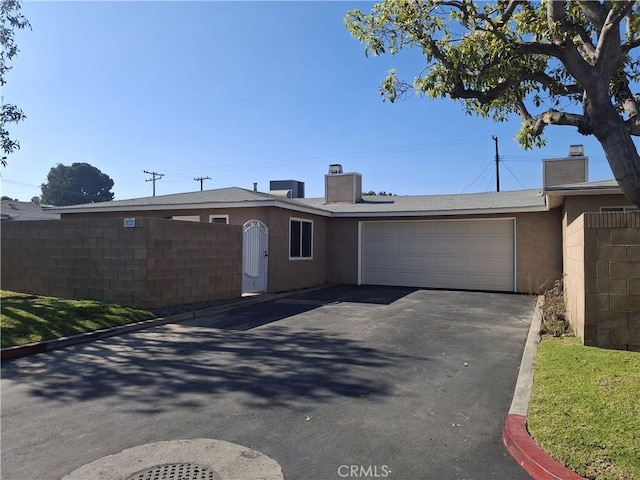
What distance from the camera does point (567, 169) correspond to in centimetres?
1766

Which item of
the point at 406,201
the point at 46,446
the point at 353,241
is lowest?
the point at 46,446

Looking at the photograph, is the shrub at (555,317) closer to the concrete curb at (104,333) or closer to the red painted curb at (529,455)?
the red painted curb at (529,455)

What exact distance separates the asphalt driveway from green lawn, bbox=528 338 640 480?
0.39m

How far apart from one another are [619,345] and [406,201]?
1400 centimetres

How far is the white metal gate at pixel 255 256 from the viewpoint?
14.1m

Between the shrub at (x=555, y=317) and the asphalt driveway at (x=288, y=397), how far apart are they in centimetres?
46

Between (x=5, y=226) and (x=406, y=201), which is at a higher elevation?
(x=406, y=201)

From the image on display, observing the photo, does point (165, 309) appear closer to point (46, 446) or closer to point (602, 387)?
point (46, 446)

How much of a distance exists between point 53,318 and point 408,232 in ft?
41.8

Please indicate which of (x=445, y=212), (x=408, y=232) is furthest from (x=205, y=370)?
(x=408, y=232)

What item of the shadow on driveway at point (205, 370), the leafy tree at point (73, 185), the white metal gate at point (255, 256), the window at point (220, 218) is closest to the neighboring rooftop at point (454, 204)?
the white metal gate at point (255, 256)

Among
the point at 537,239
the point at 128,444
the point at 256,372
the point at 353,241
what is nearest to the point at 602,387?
the point at 256,372

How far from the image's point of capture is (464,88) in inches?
269

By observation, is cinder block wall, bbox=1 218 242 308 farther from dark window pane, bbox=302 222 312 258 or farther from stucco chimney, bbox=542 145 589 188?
A: stucco chimney, bbox=542 145 589 188
